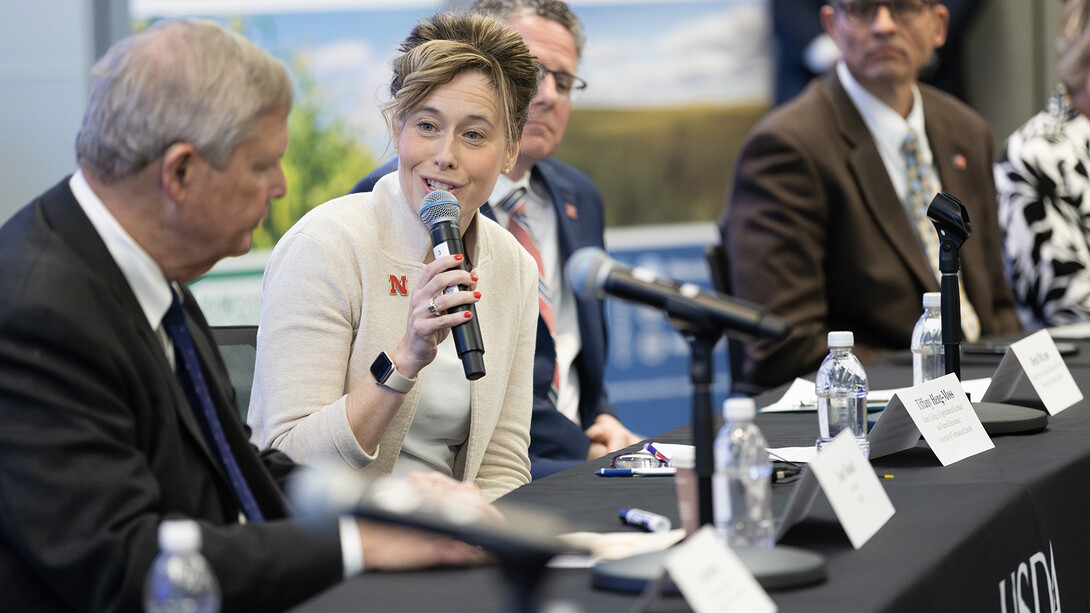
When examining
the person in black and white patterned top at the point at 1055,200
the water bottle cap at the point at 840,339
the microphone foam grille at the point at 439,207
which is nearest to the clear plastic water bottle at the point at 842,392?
the water bottle cap at the point at 840,339

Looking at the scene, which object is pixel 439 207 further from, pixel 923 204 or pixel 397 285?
pixel 923 204

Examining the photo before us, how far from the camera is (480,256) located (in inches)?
87.7

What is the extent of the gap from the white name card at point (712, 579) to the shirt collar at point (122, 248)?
64 cm

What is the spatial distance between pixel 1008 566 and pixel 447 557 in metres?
0.75

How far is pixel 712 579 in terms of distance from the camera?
1.03 meters

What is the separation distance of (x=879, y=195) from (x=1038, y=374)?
1.43 m

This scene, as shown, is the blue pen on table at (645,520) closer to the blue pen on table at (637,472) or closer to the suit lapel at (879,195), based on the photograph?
the blue pen on table at (637,472)

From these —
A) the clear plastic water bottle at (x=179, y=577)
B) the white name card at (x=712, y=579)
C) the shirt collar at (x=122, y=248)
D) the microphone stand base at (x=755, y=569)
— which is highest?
→ the shirt collar at (x=122, y=248)

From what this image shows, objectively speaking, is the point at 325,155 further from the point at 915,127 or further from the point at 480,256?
the point at 480,256

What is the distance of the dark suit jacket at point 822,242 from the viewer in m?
3.51

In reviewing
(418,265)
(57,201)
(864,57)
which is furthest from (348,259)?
(864,57)

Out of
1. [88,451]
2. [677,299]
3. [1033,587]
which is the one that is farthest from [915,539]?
[88,451]

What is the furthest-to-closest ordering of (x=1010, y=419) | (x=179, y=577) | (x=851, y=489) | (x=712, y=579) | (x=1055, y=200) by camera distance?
1. (x=1055, y=200)
2. (x=1010, y=419)
3. (x=851, y=489)
4. (x=712, y=579)
5. (x=179, y=577)

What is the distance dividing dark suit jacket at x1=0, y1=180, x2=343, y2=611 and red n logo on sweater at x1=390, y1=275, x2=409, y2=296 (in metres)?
0.79
